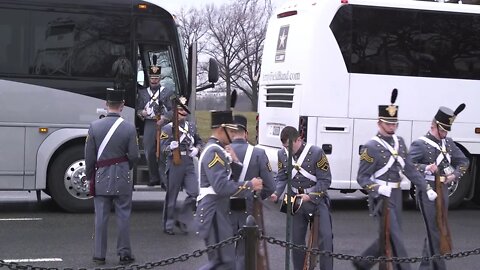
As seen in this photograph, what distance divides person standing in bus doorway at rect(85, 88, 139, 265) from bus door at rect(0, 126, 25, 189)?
2.94 m

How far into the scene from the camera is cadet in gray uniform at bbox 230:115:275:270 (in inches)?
228

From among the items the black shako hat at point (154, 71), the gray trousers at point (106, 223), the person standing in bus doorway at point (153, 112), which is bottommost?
the gray trousers at point (106, 223)

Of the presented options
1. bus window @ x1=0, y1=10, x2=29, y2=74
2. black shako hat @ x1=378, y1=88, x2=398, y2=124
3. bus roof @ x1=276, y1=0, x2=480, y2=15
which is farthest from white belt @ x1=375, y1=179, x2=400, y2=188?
bus window @ x1=0, y1=10, x2=29, y2=74

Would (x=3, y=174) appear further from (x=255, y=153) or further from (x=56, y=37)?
(x=255, y=153)

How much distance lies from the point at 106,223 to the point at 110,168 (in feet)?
1.97

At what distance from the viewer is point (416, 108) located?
11031 millimetres

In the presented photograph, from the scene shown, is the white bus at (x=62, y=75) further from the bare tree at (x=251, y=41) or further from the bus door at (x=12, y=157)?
the bare tree at (x=251, y=41)

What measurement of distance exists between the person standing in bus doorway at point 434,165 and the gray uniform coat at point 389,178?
22 centimetres

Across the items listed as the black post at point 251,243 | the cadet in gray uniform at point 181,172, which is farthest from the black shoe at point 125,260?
the black post at point 251,243

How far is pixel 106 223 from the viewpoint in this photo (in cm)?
729

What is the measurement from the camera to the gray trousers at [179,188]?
8.95 metres

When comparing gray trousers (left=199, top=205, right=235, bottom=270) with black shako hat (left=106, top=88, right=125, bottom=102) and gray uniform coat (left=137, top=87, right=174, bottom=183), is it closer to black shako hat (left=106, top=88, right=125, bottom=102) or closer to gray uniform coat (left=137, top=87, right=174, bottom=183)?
black shako hat (left=106, top=88, right=125, bottom=102)

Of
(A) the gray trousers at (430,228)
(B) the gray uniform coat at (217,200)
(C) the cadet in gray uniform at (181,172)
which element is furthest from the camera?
(C) the cadet in gray uniform at (181,172)

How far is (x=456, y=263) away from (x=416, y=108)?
3.81 metres
